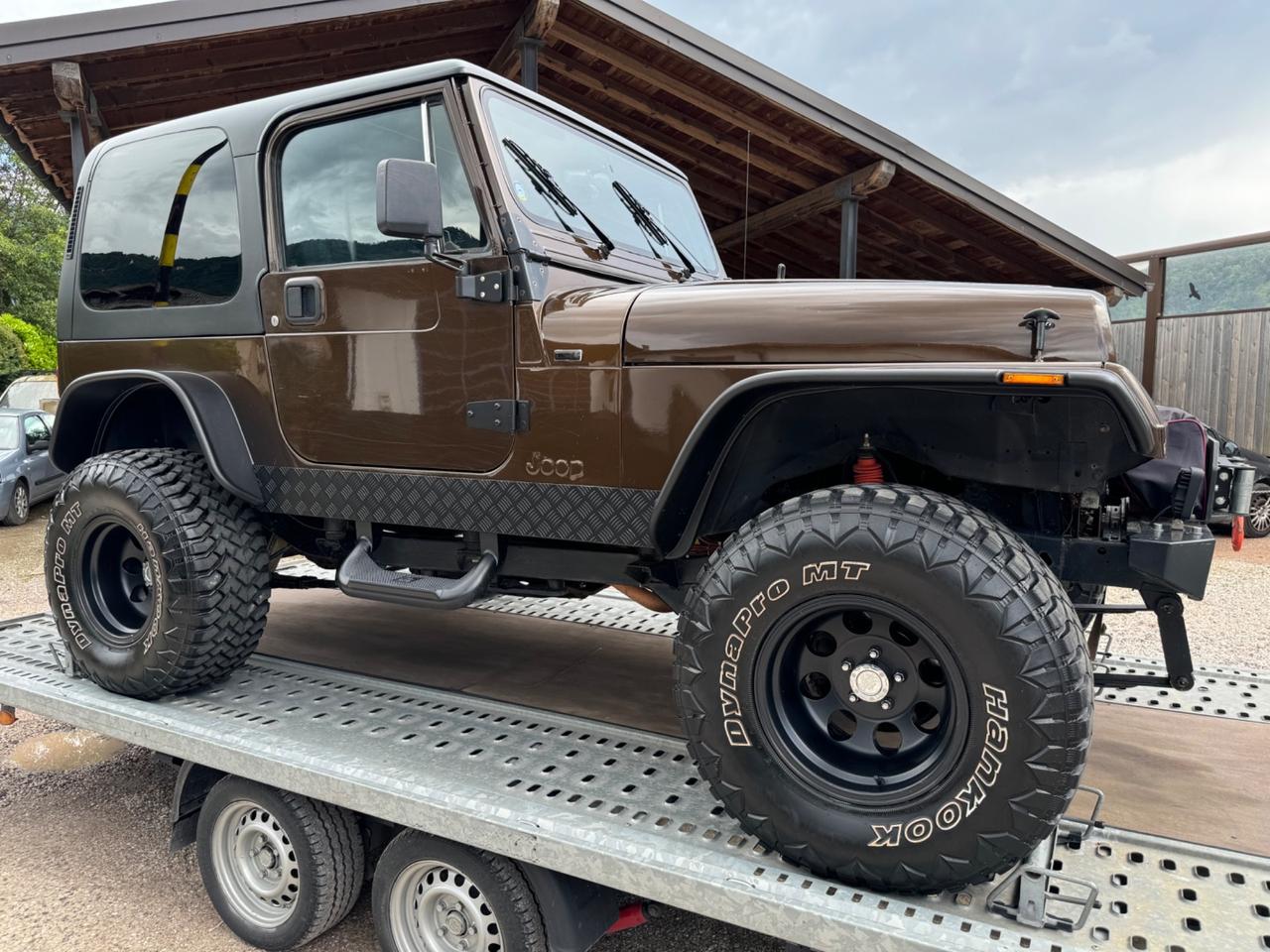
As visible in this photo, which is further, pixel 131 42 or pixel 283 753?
pixel 131 42

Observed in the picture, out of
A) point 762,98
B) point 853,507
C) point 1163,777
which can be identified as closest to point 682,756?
point 853,507

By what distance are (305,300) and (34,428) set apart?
10.8 m

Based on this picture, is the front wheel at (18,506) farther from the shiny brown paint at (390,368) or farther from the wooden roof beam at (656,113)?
the shiny brown paint at (390,368)

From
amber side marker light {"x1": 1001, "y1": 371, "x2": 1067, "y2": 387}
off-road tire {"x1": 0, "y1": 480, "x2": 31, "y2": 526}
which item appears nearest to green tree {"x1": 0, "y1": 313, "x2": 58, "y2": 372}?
off-road tire {"x1": 0, "y1": 480, "x2": 31, "y2": 526}

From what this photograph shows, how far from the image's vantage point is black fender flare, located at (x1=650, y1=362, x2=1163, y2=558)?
1.70 m

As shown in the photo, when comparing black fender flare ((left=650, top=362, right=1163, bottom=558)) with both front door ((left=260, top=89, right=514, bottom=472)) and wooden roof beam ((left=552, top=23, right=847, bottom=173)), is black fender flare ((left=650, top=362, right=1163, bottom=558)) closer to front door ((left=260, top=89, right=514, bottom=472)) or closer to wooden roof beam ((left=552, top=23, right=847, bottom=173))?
front door ((left=260, top=89, right=514, bottom=472))

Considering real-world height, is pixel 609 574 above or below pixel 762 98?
below

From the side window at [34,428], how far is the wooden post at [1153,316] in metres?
14.4

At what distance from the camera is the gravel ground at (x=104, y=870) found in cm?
259

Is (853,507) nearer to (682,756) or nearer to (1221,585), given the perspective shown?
(682,756)

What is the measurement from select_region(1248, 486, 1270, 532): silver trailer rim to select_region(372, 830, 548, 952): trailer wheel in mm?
9928

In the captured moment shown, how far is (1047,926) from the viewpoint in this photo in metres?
1.66

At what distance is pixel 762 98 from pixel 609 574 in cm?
618

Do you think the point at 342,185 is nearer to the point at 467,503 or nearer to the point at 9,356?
the point at 467,503
